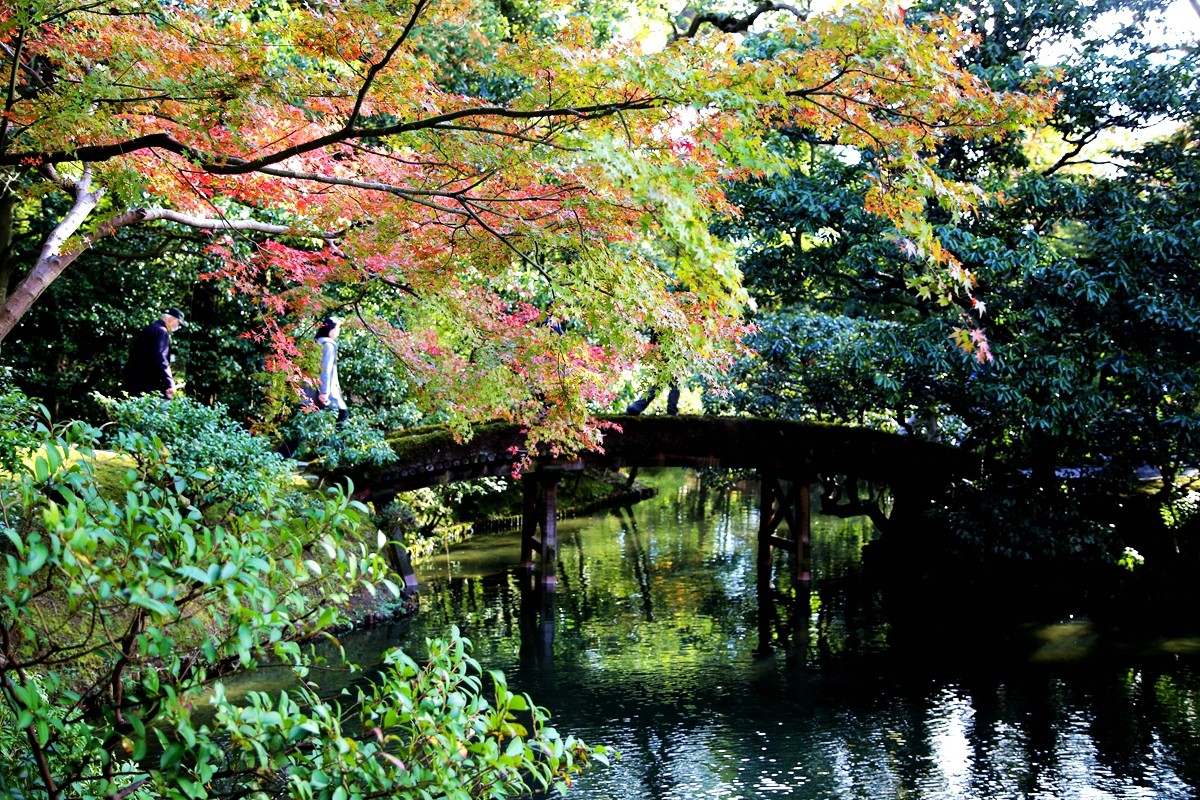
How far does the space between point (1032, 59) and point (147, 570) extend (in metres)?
12.2

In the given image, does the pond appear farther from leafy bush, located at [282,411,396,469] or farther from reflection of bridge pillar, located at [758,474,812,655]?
leafy bush, located at [282,411,396,469]

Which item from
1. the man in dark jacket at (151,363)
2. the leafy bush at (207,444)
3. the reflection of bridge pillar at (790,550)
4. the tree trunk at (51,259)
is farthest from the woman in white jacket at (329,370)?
the reflection of bridge pillar at (790,550)

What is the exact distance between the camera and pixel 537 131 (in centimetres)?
560

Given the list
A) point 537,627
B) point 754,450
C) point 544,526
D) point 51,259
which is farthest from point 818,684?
point 51,259

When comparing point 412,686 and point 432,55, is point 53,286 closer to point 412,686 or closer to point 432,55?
point 432,55

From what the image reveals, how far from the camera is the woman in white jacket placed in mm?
10641

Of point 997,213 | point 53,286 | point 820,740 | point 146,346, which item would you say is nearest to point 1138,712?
point 820,740

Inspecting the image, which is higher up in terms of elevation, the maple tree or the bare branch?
the bare branch

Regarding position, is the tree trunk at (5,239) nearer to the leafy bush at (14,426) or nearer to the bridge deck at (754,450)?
the leafy bush at (14,426)

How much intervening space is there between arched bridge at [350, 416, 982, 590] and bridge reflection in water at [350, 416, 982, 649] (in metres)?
0.01

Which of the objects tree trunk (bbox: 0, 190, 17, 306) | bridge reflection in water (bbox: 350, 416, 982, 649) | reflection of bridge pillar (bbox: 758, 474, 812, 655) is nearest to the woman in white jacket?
bridge reflection in water (bbox: 350, 416, 982, 649)

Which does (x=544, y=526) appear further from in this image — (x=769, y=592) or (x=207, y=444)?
(x=207, y=444)

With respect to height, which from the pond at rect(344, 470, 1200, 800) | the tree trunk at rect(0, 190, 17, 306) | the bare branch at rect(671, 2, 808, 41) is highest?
the bare branch at rect(671, 2, 808, 41)

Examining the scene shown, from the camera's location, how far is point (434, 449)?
1299 centimetres
